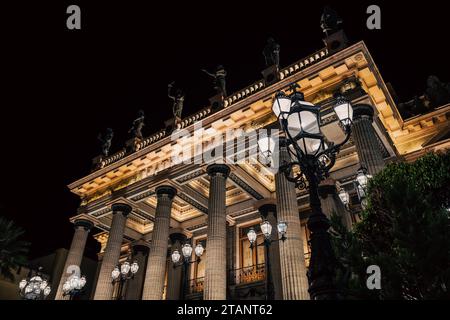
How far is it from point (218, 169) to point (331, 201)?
6.40m

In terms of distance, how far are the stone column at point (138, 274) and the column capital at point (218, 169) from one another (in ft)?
37.6

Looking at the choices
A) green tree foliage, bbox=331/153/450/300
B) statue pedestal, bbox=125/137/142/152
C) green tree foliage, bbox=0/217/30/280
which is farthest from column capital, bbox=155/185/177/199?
green tree foliage, bbox=331/153/450/300

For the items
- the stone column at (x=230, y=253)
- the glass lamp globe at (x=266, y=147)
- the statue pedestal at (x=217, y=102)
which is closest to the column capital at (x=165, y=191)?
the statue pedestal at (x=217, y=102)

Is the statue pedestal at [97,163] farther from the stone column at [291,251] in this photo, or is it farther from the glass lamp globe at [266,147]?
the glass lamp globe at [266,147]

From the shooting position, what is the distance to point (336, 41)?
54.4ft

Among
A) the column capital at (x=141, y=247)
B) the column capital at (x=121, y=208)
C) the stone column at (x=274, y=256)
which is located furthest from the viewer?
the column capital at (x=141, y=247)

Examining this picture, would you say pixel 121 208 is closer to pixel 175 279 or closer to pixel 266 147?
A: pixel 175 279

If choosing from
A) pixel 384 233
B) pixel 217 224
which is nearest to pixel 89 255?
pixel 217 224

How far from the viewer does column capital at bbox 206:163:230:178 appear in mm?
18062

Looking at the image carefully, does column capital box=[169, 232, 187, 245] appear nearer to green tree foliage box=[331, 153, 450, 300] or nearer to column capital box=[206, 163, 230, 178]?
column capital box=[206, 163, 230, 178]

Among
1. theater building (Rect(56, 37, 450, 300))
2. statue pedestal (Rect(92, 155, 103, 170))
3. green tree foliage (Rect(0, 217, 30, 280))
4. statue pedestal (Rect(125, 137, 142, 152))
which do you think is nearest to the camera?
theater building (Rect(56, 37, 450, 300))

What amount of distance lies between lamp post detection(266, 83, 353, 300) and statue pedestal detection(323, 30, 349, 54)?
9.83 meters

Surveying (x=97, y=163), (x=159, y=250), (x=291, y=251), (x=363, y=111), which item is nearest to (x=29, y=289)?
(x=159, y=250)

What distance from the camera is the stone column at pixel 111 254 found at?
62.6 ft
